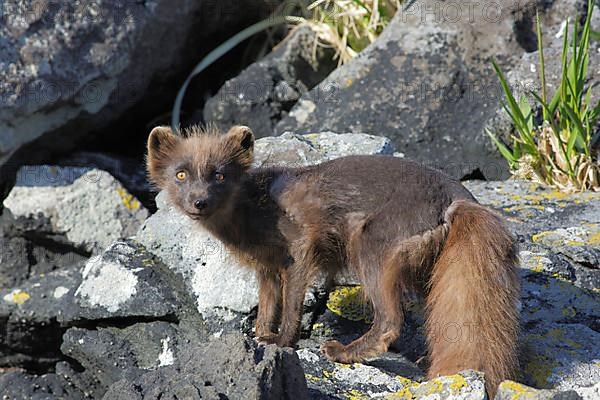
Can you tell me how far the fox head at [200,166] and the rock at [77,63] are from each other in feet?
7.95

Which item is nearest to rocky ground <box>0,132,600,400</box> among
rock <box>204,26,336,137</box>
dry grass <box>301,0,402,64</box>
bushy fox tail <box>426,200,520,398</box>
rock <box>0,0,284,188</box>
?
bushy fox tail <box>426,200,520,398</box>

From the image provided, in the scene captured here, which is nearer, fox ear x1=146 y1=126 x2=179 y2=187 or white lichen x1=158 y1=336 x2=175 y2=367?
white lichen x1=158 y1=336 x2=175 y2=367

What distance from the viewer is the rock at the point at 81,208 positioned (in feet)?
28.3

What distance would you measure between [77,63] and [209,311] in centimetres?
351

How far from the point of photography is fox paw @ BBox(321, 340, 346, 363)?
5855mm

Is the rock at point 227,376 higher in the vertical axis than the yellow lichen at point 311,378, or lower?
higher

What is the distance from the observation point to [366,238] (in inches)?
236

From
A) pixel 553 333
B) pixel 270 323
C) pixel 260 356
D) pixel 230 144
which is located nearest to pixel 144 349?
pixel 270 323

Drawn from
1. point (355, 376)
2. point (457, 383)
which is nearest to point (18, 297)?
point (355, 376)

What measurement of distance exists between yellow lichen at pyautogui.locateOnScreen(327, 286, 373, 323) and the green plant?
2425 mm

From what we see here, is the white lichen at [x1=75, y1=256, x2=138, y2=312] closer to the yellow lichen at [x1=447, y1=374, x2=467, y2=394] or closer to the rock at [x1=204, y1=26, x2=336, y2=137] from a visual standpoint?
the yellow lichen at [x1=447, y1=374, x2=467, y2=394]

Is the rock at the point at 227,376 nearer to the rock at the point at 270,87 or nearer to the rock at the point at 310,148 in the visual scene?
the rock at the point at 310,148

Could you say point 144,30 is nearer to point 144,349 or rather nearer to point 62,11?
point 62,11

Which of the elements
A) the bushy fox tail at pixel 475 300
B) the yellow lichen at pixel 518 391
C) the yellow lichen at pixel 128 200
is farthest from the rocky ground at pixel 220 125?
the yellow lichen at pixel 518 391
